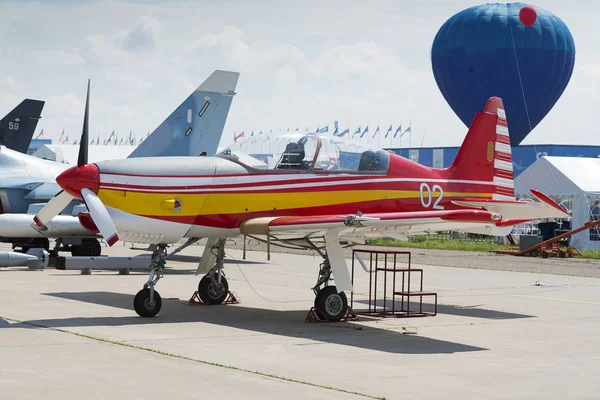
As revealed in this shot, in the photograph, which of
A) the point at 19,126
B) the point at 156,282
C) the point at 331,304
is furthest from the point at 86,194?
the point at 19,126

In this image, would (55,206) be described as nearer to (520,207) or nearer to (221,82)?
(520,207)

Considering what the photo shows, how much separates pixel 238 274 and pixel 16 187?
760cm

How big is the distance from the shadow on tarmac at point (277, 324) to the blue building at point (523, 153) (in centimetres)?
4149

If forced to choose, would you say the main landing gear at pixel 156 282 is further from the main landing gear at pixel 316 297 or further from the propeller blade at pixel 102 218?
the propeller blade at pixel 102 218

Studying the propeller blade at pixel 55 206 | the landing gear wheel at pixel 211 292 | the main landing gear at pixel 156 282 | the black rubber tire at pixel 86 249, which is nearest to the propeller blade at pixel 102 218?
the propeller blade at pixel 55 206

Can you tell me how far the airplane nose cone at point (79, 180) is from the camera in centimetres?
1176

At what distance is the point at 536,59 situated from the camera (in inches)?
1913

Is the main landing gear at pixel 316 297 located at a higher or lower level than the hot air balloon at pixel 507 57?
lower

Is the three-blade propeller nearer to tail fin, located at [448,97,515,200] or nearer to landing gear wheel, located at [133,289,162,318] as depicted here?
landing gear wheel, located at [133,289,162,318]

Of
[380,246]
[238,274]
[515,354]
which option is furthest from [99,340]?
[380,246]

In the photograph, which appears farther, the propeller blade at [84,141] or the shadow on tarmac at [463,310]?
the shadow on tarmac at [463,310]

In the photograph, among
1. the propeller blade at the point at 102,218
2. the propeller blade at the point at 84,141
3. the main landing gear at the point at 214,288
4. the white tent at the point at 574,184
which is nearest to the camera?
the propeller blade at the point at 102,218

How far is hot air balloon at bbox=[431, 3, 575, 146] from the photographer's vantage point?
1916 inches

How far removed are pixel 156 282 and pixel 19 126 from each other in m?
19.8
